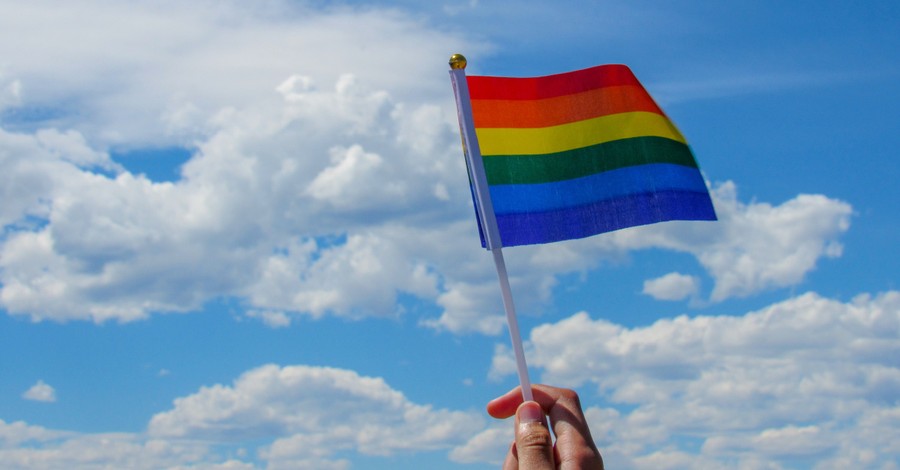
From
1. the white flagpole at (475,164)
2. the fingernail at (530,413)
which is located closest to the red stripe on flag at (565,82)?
the white flagpole at (475,164)

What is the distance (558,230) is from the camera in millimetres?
12805

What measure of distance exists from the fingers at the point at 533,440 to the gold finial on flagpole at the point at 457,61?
4837 millimetres

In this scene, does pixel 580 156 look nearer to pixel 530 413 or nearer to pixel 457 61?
pixel 457 61

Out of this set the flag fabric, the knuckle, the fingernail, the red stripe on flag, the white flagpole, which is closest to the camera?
the knuckle

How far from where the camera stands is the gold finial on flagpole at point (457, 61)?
12.0m

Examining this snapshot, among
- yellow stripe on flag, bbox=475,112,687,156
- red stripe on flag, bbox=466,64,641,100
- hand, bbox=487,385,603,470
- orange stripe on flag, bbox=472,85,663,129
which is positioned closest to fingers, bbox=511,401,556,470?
hand, bbox=487,385,603,470

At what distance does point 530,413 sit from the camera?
9.60m

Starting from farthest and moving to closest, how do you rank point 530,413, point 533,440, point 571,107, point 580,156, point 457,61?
point 571,107 < point 580,156 < point 457,61 < point 530,413 < point 533,440

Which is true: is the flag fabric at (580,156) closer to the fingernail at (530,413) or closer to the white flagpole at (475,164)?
the white flagpole at (475,164)

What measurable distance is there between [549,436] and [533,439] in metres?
0.18

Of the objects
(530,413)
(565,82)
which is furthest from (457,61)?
(530,413)

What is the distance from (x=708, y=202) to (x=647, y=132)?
146cm

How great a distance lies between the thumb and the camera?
923 centimetres

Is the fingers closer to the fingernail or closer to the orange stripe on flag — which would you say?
the fingernail
